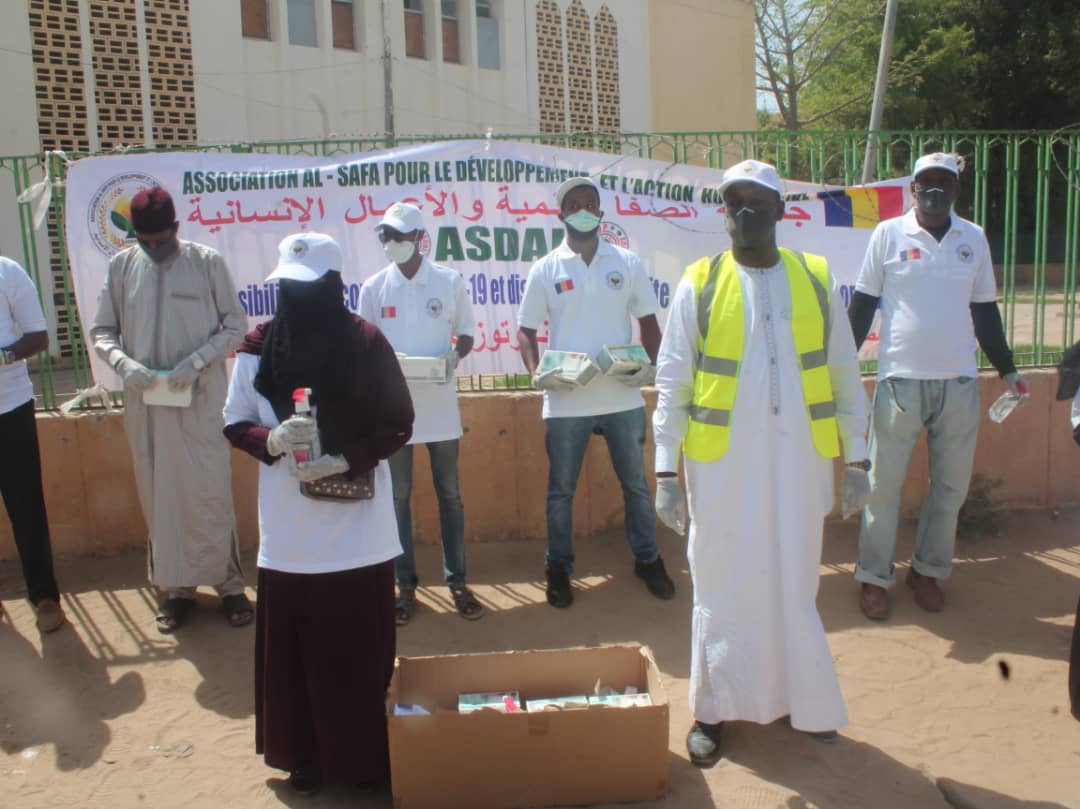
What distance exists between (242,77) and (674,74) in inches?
465

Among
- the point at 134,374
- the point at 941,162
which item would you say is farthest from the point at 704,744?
the point at 134,374

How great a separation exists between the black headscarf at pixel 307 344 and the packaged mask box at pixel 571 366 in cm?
177

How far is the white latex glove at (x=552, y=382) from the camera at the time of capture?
4.79 m

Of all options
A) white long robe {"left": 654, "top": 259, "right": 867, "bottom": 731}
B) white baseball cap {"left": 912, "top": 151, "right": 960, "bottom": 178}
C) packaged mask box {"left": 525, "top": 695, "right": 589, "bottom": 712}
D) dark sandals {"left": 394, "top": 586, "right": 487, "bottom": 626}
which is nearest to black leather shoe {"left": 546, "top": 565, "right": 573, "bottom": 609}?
dark sandals {"left": 394, "top": 586, "right": 487, "bottom": 626}

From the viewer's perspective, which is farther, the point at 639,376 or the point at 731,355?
the point at 639,376

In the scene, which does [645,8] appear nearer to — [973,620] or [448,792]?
[973,620]

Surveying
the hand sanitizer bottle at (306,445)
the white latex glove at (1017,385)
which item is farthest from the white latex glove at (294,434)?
the white latex glove at (1017,385)

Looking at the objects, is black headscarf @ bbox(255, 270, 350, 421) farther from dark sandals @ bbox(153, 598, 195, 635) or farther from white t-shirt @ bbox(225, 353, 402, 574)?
dark sandals @ bbox(153, 598, 195, 635)

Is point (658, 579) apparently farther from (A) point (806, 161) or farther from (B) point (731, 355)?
(A) point (806, 161)

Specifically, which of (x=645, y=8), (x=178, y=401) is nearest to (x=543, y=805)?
(x=178, y=401)

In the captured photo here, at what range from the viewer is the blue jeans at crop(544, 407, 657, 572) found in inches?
197

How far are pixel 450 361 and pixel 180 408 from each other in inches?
53.8

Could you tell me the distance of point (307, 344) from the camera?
3.09m

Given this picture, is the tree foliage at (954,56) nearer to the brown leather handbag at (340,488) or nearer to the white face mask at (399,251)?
the white face mask at (399,251)
